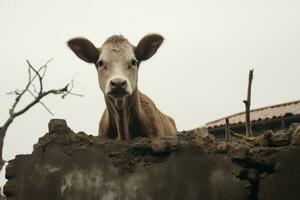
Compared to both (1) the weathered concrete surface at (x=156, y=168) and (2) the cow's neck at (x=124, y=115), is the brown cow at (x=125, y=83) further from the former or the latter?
(1) the weathered concrete surface at (x=156, y=168)

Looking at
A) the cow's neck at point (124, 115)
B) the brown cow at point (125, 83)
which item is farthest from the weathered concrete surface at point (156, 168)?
the cow's neck at point (124, 115)

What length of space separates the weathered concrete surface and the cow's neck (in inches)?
91.8

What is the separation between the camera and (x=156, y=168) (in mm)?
3971

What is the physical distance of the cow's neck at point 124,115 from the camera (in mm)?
6750

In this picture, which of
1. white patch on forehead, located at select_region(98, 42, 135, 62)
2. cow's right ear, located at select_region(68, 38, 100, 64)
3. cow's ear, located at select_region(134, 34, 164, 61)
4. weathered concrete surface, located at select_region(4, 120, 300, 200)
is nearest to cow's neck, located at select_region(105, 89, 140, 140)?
white patch on forehead, located at select_region(98, 42, 135, 62)

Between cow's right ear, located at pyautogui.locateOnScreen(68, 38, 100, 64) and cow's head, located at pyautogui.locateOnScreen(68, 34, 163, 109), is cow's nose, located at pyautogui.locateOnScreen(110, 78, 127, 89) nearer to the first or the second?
cow's head, located at pyautogui.locateOnScreen(68, 34, 163, 109)

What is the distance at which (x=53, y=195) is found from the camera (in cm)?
411

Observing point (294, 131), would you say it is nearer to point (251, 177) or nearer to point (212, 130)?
point (251, 177)

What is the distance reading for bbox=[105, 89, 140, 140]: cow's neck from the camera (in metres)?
6.75

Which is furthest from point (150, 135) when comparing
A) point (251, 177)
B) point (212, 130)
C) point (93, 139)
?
point (212, 130)

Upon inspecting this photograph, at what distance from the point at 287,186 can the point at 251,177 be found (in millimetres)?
265

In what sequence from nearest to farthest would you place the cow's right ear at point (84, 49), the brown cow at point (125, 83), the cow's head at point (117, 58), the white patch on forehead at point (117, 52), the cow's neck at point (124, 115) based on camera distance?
1. the cow's head at point (117, 58)
2. the brown cow at point (125, 83)
3. the cow's neck at point (124, 115)
4. the white patch on forehead at point (117, 52)
5. the cow's right ear at point (84, 49)

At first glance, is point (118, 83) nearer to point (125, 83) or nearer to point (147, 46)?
point (125, 83)

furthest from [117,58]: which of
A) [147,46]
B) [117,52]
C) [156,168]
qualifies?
[156,168]
